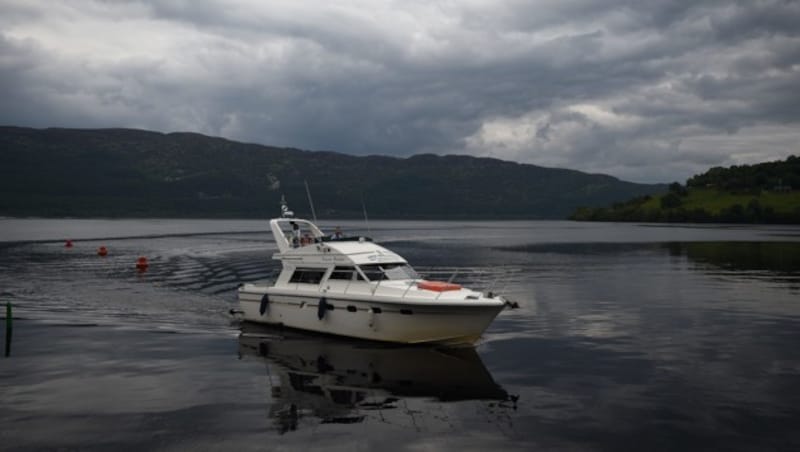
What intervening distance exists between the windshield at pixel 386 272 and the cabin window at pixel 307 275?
222cm

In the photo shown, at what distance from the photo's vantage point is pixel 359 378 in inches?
757

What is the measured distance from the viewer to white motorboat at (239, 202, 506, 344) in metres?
21.5

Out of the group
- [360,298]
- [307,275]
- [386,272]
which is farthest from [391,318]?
[307,275]

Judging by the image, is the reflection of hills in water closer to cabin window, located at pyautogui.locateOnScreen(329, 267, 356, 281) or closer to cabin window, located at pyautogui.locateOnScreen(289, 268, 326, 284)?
cabin window, located at pyautogui.locateOnScreen(329, 267, 356, 281)

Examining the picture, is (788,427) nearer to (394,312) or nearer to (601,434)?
(601,434)

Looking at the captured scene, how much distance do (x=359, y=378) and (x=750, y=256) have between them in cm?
5859

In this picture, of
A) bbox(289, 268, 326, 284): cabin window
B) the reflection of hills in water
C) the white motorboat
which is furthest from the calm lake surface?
the reflection of hills in water

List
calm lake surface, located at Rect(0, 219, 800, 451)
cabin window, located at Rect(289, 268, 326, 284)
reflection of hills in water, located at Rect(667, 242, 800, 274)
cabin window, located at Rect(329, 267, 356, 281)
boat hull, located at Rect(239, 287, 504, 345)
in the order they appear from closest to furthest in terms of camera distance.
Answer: calm lake surface, located at Rect(0, 219, 800, 451) → boat hull, located at Rect(239, 287, 504, 345) → cabin window, located at Rect(329, 267, 356, 281) → cabin window, located at Rect(289, 268, 326, 284) → reflection of hills in water, located at Rect(667, 242, 800, 274)

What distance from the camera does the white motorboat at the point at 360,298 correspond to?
21.5 meters

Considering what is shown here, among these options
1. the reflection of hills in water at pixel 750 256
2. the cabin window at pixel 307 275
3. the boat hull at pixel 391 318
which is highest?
the cabin window at pixel 307 275

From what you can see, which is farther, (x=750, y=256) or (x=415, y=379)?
(x=750, y=256)

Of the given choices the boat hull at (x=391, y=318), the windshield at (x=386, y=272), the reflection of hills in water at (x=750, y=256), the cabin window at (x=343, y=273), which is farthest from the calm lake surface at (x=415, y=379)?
the reflection of hills in water at (x=750, y=256)

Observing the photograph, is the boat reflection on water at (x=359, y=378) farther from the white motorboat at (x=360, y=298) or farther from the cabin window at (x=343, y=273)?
the cabin window at (x=343, y=273)

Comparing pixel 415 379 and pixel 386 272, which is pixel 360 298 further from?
pixel 415 379
